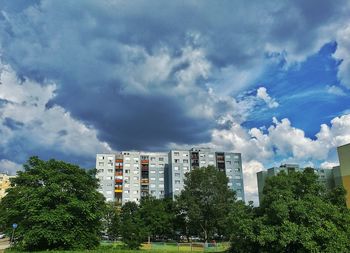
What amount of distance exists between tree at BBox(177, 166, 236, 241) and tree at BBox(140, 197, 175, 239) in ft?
14.0

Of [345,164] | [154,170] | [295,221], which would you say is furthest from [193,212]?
Answer: [154,170]

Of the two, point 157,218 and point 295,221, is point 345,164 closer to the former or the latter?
point 295,221

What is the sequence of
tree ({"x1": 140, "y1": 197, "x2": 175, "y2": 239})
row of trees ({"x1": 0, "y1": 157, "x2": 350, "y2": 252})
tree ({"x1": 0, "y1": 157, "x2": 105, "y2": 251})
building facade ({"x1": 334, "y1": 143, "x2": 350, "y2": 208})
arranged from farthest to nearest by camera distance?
tree ({"x1": 140, "y1": 197, "x2": 175, "y2": 239}) < building facade ({"x1": 334, "y1": 143, "x2": 350, "y2": 208}) < tree ({"x1": 0, "y1": 157, "x2": 105, "y2": 251}) < row of trees ({"x1": 0, "y1": 157, "x2": 350, "y2": 252})

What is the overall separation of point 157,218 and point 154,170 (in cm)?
4777

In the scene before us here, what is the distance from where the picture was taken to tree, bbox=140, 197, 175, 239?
60906mm

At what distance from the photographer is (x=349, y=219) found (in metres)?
21.0

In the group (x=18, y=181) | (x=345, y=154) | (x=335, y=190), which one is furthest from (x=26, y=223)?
(x=345, y=154)

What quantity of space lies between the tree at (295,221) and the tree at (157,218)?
37956 mm

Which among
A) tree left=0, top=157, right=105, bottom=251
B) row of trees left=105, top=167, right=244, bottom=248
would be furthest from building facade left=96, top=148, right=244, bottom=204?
tree left=0, top=157, right=105, bottom=251

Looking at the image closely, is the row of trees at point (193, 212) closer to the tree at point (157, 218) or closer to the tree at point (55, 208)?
the tree at point (157, 218)

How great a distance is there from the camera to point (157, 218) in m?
61.5

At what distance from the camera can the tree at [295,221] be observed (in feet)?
64.2

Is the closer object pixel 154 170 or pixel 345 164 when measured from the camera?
pixel 345 164

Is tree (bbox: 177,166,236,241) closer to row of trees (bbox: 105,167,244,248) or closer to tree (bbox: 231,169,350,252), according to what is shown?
row of trees (bbox: 105,167,244,248)
